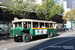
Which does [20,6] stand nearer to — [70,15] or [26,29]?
[26,29]

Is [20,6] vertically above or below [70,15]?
above

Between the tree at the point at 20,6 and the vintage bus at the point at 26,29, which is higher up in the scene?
Result: the tree at the point at 20,6

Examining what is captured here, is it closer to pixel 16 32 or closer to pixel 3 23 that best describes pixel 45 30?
pixel 16 32

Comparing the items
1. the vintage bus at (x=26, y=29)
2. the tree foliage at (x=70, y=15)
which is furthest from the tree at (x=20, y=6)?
the tree foliage at (x=70, y=15)

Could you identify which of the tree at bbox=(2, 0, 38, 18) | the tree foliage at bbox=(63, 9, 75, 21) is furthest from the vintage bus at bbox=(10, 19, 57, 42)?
the tree foliage at bbox=(63, 9, 75, 21)

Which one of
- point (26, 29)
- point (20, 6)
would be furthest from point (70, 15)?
point (26, 29)

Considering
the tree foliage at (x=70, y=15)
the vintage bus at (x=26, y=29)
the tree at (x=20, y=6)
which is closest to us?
the vintage bus at (x=26, y=29)

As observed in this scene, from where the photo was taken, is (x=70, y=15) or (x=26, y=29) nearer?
(x=26, y=29)

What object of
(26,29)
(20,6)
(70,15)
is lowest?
(26,29)

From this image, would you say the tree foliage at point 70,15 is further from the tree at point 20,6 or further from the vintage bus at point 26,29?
the vintage bus at point 26,29

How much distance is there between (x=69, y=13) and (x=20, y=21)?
106ft

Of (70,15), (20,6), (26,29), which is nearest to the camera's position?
(26,29)

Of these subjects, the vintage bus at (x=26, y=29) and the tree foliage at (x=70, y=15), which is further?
the tree foliage at (x=70, y=15)

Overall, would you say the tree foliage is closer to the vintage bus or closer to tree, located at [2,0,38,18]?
tree, located at [2,0,38,18]
